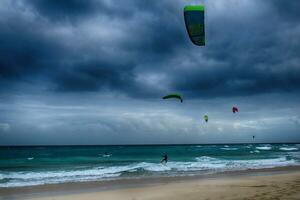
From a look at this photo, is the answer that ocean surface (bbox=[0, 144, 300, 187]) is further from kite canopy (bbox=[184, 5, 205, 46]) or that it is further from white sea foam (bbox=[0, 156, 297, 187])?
kite canopy (bbox=[184, 5, 205, 46])

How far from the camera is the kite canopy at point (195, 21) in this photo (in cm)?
940

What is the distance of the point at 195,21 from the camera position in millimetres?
9438

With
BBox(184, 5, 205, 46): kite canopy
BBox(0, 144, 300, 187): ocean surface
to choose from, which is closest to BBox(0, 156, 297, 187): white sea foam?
BBox(0, 144, 300, 187): ocean surface

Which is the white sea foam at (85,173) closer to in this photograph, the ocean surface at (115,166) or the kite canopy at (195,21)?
the ocean surface at (115,166)

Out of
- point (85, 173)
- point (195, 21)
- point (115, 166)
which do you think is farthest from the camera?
point (115, 166)

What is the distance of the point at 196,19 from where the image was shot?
9.41 m

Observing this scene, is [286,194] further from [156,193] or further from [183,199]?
[156,193]

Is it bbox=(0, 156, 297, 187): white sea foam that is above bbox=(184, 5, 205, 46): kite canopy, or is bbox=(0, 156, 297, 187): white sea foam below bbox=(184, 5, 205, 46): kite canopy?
below

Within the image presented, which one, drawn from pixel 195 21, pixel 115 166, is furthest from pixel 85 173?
pixel 195 21

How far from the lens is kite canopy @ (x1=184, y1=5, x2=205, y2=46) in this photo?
9398 mm

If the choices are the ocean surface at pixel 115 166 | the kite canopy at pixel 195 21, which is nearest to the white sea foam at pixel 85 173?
the ocean surface at pixel 115 166

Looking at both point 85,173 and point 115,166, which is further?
point 115,166

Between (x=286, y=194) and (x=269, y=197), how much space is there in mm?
912

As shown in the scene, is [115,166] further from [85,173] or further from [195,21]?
[195,21]
